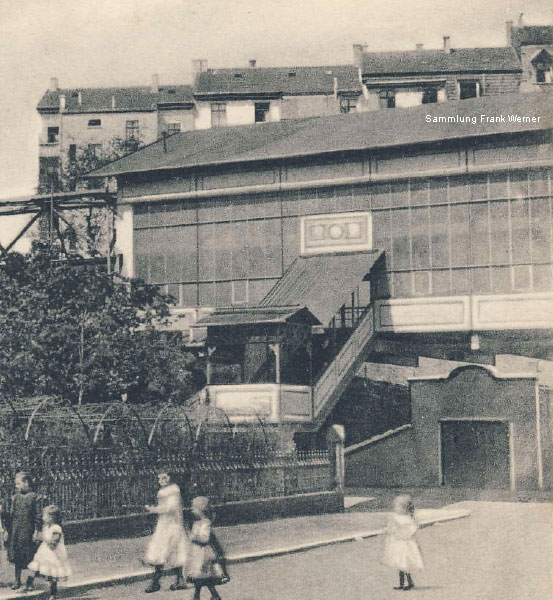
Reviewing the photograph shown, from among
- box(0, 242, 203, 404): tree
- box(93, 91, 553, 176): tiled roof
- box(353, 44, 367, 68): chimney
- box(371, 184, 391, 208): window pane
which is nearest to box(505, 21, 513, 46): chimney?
box(353, 44, 367, 68): chimney

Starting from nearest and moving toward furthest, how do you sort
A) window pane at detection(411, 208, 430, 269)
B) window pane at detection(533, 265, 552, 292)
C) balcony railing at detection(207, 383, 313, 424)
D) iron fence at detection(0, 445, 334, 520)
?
iron fence at detection(0, 445, 334, 520) < balcony railing at detection(207, 383, 313, 424) < window pane at detection(533, 265, 552, 292) < window pane at detection(411, 208, 430, 269)

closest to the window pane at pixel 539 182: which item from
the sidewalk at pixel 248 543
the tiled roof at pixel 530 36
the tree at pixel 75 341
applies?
the sidewalk at pixel 248 543

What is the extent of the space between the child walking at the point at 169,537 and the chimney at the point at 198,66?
63.5 meters

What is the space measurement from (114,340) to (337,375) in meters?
5.84

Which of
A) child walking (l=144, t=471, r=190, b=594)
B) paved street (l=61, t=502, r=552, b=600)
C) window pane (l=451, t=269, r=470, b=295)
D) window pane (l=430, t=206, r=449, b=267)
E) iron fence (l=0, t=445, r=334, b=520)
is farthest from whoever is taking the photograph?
window pane (l=430, t=206, r=449, b=267)

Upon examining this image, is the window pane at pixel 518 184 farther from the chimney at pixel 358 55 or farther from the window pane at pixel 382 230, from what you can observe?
the chimney at pixel 358 55

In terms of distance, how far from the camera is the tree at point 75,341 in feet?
81.9

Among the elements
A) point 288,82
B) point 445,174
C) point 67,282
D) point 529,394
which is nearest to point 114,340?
point 67,282

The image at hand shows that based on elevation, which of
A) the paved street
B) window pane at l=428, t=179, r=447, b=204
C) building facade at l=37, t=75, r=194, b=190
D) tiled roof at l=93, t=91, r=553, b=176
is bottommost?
the paved street

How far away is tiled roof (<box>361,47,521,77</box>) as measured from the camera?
231ft

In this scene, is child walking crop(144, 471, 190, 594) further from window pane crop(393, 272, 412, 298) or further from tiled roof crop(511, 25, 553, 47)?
tiled roof crop(511, 25, 553, 47)

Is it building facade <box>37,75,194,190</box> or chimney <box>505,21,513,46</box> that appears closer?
chimney <box>505,21,513,46</box>

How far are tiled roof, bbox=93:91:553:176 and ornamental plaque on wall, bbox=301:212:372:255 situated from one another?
1.86 meters

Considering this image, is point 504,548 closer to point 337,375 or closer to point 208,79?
point 337,375
